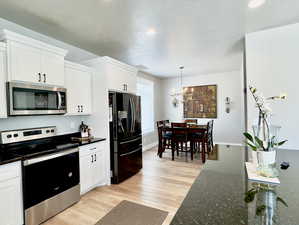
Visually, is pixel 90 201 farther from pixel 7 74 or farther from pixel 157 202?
pixel 7 74

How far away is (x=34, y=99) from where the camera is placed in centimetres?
212

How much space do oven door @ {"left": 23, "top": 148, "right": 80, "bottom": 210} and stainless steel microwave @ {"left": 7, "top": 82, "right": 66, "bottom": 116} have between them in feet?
2.06

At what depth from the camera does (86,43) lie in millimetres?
3023

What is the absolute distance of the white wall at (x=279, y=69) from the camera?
8.31 feet

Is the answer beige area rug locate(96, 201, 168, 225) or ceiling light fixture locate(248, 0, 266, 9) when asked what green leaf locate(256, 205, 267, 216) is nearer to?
beige area rug locate(96, 201, 168, 225)

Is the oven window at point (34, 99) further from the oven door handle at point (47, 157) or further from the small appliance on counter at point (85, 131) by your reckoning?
the small appliance on counter at point (85, 131)

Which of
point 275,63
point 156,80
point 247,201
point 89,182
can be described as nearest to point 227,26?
point 275,63

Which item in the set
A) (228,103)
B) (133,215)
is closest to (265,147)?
(133,215)

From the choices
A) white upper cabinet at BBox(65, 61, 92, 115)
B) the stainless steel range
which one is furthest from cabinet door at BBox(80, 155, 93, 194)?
white upper cabinet at BBox(65, 61, 92, 115)

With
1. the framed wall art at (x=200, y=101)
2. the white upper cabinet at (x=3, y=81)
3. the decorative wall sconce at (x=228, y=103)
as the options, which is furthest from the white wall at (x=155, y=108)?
the white upper cabinet at (x=3, y=81)

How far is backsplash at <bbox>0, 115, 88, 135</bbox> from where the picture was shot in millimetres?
2111

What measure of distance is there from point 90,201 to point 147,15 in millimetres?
2892

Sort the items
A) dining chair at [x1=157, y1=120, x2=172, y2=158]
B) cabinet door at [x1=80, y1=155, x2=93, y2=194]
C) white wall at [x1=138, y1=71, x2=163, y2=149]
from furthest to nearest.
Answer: white wall at [x1=138, y1=71, x2=163, y2=149]
dining chair at [x1=157, y1=120, x2=172, y2=158]
cabinet door at [x1=80, y1=155, x2=93, y2=194]

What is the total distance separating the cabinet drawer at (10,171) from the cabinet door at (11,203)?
1.7 inches
